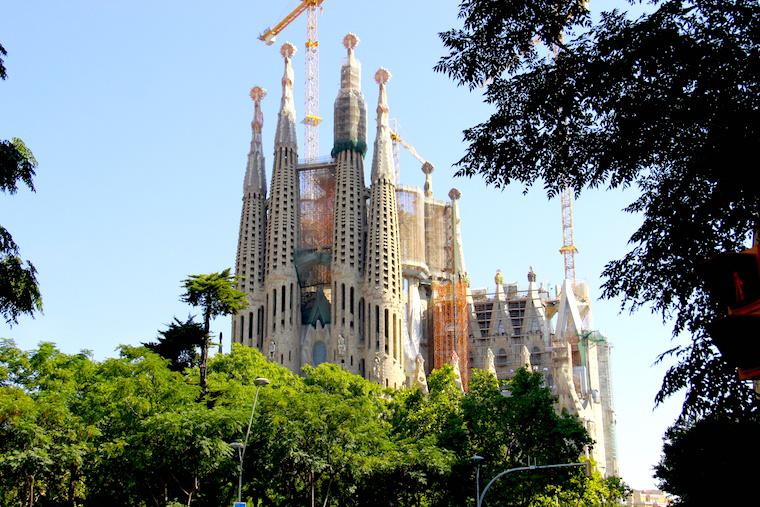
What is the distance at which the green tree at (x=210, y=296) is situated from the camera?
39.9 m

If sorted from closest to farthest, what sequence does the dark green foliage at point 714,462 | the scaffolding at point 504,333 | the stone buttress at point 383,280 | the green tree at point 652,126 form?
the green tree at point 652,126
the dark green foliage at point 714,462
the stone buttress at point 383,280
the scaffolding at point 504,333

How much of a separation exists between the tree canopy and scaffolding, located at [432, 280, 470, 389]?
54282mm

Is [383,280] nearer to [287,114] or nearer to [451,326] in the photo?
[451,326]

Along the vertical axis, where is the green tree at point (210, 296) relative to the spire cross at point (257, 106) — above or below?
below

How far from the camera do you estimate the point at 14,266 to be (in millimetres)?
17891

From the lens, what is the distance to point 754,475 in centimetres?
2350

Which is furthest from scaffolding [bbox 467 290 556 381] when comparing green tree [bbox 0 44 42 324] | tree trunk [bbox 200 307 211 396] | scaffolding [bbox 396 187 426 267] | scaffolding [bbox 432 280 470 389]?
green tree [bbox 0 44 42 324]

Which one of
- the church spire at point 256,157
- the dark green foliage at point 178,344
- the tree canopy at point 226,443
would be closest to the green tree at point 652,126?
the tree canopy at point 226,443

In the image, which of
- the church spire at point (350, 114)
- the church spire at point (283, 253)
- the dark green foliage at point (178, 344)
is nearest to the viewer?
the dark green foliage at point (178, 344)

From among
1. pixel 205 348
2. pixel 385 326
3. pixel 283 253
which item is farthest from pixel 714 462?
pixel 283 253

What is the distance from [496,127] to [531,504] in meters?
33.4

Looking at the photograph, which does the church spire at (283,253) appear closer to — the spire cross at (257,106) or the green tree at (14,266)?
the spire cross at (257,106)

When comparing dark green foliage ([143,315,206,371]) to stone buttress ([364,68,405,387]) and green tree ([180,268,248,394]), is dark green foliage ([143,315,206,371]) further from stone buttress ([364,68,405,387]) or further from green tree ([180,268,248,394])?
stone buttress ([364,68,405,387])

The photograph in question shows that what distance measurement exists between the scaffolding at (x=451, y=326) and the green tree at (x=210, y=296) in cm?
6345
